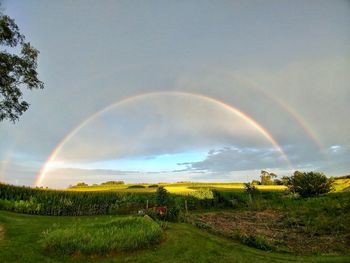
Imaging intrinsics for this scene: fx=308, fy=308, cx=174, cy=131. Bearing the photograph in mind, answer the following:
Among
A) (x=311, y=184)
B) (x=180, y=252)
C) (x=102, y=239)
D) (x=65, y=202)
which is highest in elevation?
(x=311, y=184)

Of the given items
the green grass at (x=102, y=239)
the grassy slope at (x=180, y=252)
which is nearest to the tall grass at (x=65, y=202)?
the grassy slope at (x=180, y=252)

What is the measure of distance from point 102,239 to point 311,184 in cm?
3608

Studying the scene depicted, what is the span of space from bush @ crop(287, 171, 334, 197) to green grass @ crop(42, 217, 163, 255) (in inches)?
1298

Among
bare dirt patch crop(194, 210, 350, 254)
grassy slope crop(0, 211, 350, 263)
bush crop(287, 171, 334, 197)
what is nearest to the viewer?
grassy slope crop(0, 211, 350, 263)

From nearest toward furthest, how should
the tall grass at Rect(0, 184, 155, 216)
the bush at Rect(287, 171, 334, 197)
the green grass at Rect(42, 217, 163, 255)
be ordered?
the green grass at Rect(42, 217, 163, 255) → the tall grass at Rect(0, 184, 155, 216) → the bush at Rect(287, 171, 334, 197)

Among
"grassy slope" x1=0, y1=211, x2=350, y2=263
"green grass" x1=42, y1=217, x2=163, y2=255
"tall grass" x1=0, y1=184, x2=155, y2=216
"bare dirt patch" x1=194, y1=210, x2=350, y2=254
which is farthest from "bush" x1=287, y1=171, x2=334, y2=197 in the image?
"green grass" x1=42, y1=217, x2=163, y2=255

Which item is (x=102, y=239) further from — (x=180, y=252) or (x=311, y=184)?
(x=311, y=184)

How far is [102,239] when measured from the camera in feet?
48.0

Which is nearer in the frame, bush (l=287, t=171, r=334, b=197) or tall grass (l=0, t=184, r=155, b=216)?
tall grass (l=0, t=184, r=155, b=216)

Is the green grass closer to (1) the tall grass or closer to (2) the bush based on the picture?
(1) the tall grass

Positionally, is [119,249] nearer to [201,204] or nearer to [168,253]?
[168,253]

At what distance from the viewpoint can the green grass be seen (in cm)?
1429

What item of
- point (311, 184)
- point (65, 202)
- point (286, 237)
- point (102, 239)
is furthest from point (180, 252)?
point (311, 184)

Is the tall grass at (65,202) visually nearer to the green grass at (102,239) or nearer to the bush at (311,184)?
the green grass at (102,239)
